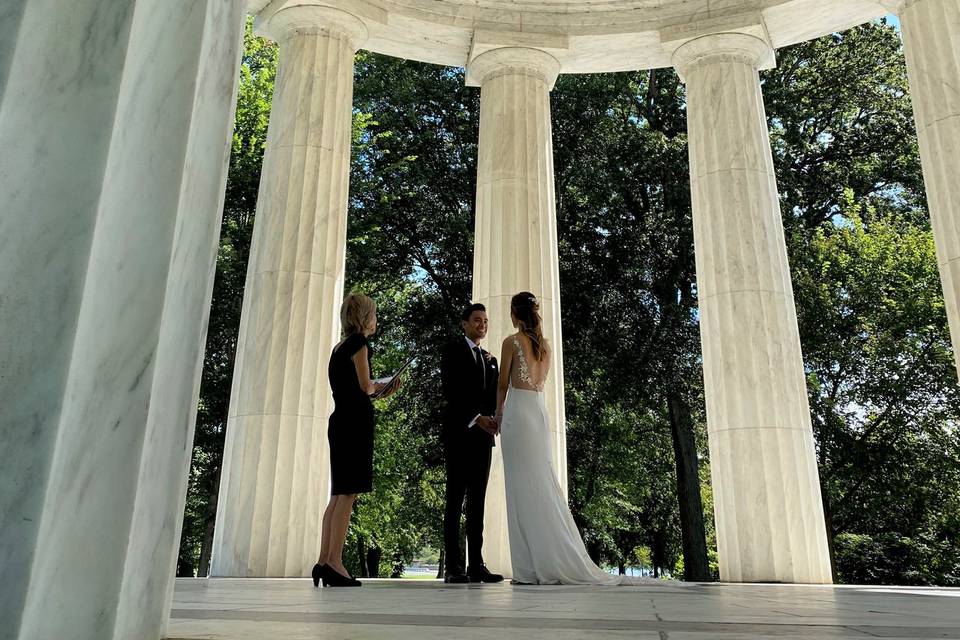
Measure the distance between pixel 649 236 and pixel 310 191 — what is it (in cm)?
8358

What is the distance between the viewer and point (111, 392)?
1160cm

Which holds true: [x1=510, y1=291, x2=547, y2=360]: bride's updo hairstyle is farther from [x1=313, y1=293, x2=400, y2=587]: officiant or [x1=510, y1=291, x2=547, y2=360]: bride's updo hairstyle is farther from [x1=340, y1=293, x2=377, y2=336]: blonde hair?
[x1=340, y1=293, x2=377, y2=336]: blonde hair

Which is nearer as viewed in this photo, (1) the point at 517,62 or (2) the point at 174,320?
(2) the point at 174,320

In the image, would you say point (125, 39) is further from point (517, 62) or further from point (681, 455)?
point (681, 455)

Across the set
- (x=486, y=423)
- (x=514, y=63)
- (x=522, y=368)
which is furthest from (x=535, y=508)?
(x=514, y=63)

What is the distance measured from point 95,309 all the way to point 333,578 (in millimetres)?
35679

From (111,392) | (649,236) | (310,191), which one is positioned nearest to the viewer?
(111,392)

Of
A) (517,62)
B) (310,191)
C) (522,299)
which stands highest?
(517,62)

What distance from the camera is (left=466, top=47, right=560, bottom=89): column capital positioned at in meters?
93.4

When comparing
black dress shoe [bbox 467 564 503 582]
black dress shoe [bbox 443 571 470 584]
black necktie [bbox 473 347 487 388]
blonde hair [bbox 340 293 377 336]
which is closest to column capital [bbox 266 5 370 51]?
black necktie [bbox 473 347 487 388]

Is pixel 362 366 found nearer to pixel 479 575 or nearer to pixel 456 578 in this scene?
pixel 456 578

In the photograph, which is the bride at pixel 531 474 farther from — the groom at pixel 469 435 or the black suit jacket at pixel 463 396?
the groom at pixel 469 435

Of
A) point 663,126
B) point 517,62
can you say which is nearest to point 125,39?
point 517,62

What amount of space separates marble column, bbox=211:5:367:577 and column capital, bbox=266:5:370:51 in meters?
0.10
